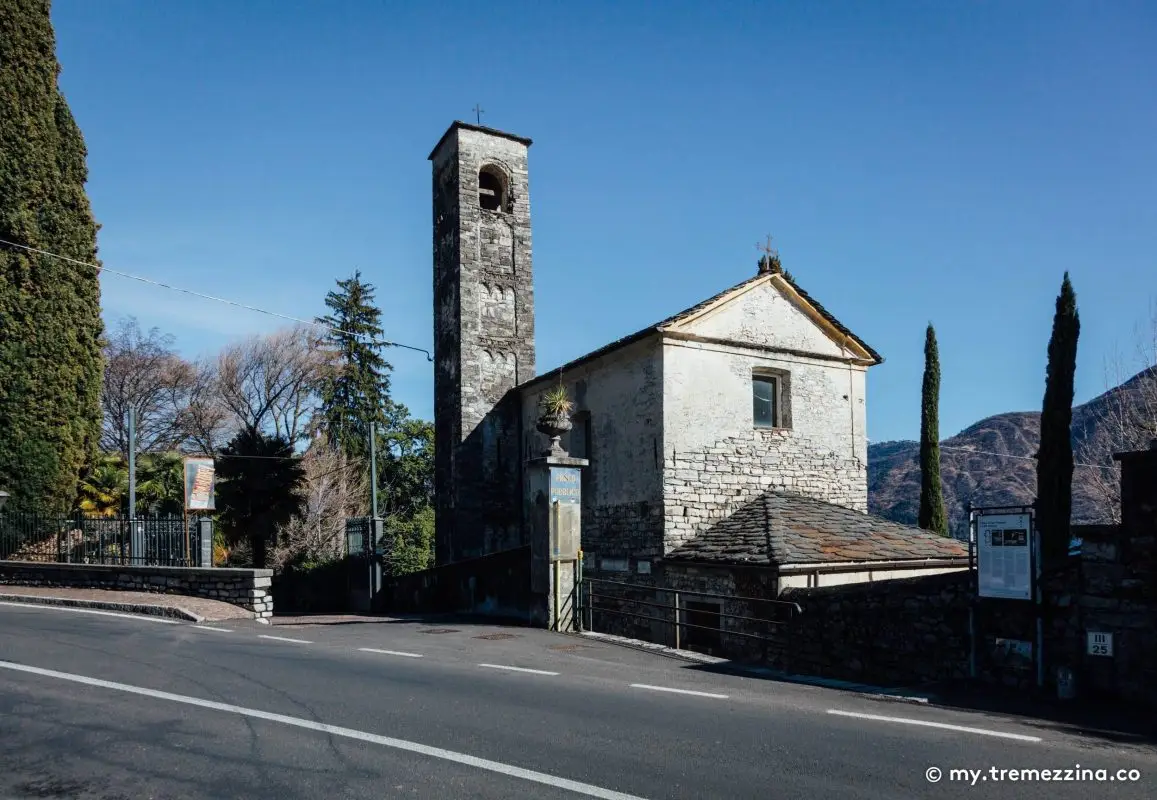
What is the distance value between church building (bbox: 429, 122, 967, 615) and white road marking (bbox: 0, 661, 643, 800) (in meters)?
9.57

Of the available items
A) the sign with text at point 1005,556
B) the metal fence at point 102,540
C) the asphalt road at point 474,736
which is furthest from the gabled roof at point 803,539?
the metal fence at point 102,540

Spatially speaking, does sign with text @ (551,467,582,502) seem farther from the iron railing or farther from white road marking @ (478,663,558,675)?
white road marking @ (478,663,558,675)

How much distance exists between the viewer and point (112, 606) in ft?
50.1

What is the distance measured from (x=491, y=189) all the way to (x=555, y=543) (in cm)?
→ 1490

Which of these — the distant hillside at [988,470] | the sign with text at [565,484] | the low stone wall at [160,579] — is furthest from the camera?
the distant hillside at [988,470]

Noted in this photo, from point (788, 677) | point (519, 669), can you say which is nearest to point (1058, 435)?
point (788, 677)

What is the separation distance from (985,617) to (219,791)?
827 cm

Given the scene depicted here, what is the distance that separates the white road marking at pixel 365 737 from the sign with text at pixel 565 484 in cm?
792

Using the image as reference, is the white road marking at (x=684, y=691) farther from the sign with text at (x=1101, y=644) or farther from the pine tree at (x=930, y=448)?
the pine tree at (x=930, y=448)

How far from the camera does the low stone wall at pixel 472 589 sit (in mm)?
17031

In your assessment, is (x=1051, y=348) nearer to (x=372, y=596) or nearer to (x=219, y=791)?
(x=219, y=791)

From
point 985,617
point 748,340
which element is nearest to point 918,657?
point 985,617

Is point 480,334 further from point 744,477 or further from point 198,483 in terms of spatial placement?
point 744,477

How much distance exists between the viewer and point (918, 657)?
10.4 metres
